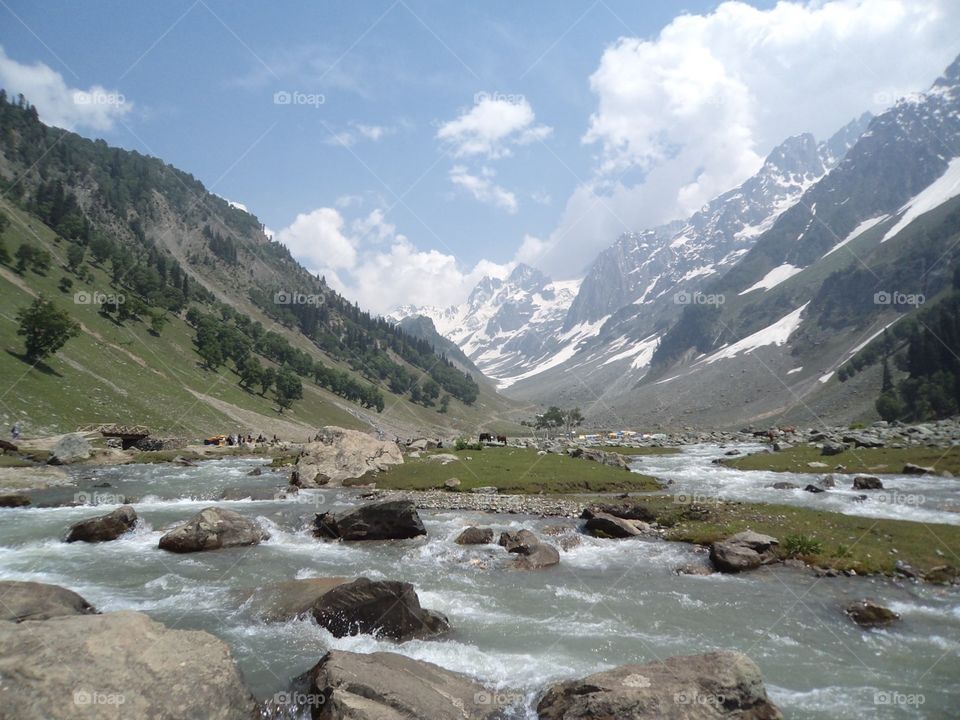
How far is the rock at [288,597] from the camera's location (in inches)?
622

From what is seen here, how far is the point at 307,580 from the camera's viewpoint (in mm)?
18234

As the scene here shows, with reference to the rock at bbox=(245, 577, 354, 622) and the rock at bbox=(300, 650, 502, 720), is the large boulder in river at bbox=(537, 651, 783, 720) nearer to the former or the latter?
the rock at bbox=(300, 650, 502, 720)

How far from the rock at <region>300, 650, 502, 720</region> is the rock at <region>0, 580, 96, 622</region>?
7.05 metres

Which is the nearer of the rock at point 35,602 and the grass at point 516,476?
the rock at point 35,602

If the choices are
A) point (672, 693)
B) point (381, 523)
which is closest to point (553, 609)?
point (672, 693)

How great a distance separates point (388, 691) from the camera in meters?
9.88

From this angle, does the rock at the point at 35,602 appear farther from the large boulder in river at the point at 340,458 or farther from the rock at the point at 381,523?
the large boulder in river at the point at 340,458

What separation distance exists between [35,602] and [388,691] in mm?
9885

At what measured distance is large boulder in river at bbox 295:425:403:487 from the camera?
46094 millimetres

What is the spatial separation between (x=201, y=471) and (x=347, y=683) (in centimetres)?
4931

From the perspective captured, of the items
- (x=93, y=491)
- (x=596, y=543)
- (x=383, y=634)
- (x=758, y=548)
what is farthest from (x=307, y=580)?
(x=93, y=491)

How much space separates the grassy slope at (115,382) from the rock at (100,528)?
47209 millimetres

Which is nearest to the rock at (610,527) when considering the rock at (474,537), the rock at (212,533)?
the rock at (474,537)

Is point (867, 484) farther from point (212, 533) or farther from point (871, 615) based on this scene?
point (212, 533)
